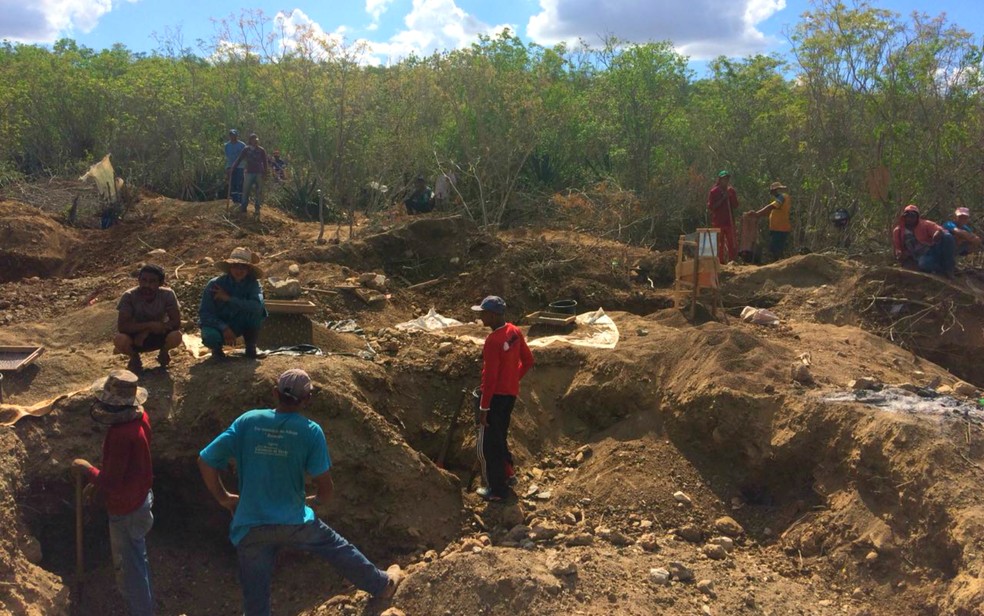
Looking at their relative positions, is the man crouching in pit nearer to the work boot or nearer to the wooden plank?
the work boot

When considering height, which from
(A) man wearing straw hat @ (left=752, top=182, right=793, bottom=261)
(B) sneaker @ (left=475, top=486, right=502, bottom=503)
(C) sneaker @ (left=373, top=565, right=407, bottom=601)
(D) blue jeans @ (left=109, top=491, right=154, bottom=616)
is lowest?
(C) sneaker @ (left=373, top=565, right=407, bottom=601)

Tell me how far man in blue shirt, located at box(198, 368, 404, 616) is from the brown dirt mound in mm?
9719

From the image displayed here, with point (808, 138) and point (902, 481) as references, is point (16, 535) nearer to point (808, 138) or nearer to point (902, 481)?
point (902, 481)

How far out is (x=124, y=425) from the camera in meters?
4.07

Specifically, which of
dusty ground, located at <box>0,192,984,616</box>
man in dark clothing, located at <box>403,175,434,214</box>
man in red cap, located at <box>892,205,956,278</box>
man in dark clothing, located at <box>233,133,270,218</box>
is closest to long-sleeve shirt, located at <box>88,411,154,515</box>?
dusty ground, located at <box>0,192,984,616</box>

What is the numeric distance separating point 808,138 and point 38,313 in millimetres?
11907

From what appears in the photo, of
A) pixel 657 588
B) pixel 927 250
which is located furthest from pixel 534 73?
pixel 657 588

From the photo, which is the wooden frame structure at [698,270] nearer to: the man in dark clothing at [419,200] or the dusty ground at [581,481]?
the dusty ground at [581,481]

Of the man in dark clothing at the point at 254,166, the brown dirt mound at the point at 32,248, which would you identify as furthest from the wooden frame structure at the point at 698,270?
the brown dirt mound at the point at 32,248

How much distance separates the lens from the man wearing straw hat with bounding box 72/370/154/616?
4012 mm

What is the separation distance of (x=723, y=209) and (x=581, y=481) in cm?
659

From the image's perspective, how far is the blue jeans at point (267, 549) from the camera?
386 cm

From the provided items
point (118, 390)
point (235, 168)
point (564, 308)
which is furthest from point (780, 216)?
point (118, 390)

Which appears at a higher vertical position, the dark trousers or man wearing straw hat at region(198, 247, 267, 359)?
man wearing straw hat at region(198, 247, 267, 359)
